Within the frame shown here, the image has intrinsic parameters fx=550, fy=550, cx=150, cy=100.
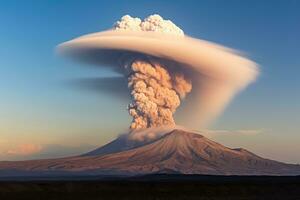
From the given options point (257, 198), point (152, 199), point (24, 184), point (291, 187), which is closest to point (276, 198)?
point (257, 198)

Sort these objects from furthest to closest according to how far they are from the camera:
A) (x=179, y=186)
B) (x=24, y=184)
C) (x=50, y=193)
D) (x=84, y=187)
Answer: (x=179, y=186) < (x=84, y=187) < (x=24, y=184) < (x=50, y=193)

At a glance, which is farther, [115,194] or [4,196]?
[115,194]

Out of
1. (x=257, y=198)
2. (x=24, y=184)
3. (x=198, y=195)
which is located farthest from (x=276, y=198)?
(x=24, y=184)

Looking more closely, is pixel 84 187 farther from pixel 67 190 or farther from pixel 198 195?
pixel 198 195

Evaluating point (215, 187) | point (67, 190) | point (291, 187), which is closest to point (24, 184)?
point (67, 190)

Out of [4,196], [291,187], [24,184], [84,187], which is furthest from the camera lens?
[291,187]

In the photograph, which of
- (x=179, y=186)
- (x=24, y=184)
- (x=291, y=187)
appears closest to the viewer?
(x=24, y=184)

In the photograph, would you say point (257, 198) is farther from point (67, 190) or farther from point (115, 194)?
point (67, 190)

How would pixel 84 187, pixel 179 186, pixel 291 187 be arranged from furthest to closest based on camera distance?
pixel 291 187, pixel 179 186, pixel 84 187

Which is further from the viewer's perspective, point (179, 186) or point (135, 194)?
point (179, 186)
